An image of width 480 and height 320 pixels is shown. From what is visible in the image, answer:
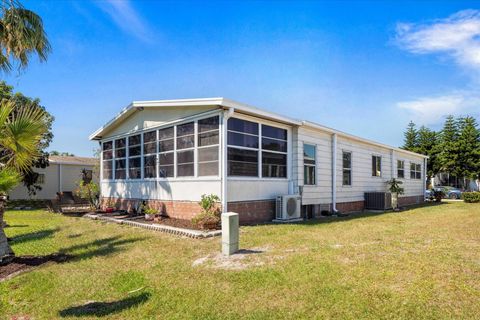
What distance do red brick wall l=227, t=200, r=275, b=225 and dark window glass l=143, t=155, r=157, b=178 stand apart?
13.5 ft

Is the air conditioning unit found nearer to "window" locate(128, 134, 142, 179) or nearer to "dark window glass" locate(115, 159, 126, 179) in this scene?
"window" locate(128, 134, 142, 179)

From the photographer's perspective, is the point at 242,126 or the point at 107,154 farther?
the point at 107,154

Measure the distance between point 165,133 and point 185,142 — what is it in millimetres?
1355

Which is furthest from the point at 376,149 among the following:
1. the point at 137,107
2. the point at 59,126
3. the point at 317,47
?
the point at 59,126

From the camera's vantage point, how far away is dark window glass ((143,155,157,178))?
40.9 ft

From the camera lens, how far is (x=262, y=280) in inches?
190

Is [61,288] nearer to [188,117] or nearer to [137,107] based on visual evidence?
[188,117]

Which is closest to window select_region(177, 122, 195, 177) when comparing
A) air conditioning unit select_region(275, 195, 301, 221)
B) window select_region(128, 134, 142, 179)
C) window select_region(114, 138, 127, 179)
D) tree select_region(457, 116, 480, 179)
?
window select_region(128, 134, 142, 179)

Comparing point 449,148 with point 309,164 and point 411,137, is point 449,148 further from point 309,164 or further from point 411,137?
point 309,164

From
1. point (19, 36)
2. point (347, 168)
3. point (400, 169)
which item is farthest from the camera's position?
point (400, 169)

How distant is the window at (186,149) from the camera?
1077cm

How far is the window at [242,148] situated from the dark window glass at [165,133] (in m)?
2.78

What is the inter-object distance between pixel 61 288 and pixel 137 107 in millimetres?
8595

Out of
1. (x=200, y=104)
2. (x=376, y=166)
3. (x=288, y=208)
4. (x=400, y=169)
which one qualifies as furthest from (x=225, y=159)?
(x=400, y=169)
